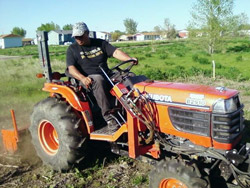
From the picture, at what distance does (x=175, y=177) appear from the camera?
3268 millimetres

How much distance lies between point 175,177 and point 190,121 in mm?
676

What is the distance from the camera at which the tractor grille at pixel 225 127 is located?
3213 mm

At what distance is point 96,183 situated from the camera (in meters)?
4.20

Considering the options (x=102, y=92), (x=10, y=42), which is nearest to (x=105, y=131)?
(x=102, y=92)

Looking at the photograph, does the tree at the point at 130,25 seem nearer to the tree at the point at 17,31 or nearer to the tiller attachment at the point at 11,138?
the tree at the point at 17,31

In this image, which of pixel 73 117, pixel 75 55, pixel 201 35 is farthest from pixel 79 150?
pixel 201 35

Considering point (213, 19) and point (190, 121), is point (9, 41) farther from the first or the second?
point (190, 121)

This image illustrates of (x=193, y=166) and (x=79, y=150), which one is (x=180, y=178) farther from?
(x=79, y=150)

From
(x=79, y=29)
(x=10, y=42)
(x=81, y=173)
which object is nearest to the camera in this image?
(x=79, y=29)

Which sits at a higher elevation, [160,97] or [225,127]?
[160,97]

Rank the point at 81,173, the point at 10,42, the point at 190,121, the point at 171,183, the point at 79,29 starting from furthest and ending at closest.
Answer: the point at 10,42, the point at 81,173, the point at 79,29, the point at 190,121, the point at 171,183

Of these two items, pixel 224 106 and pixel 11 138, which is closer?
pixel 224 106

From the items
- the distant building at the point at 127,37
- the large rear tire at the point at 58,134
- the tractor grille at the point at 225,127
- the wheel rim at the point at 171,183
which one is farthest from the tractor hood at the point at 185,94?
the distant building at the point at 127,37

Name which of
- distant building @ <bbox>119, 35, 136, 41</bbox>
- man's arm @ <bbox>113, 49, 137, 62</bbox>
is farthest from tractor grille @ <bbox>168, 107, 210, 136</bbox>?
distant building @ <bbox>119, 35, 136, 41</bbox>
